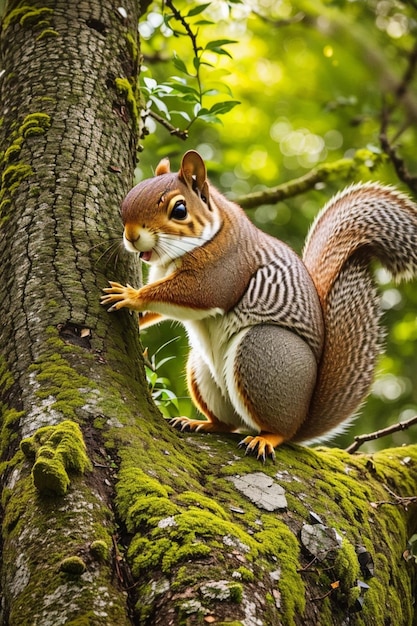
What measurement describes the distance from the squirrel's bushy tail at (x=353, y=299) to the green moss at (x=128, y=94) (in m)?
1.15

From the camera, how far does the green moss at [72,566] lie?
176 cm

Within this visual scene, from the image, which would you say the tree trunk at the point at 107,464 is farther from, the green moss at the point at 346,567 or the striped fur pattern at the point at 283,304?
the striped fur pattern at the point at 283,304

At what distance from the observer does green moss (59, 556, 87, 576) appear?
1.76 m

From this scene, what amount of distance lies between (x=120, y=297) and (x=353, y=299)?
127 cm

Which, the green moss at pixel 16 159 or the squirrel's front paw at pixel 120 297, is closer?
the squirrel's front paw at pixel 120 297

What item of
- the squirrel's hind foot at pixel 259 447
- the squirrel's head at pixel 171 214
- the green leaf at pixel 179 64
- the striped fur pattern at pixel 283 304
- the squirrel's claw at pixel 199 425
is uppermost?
the green leaf at pixel 179 64

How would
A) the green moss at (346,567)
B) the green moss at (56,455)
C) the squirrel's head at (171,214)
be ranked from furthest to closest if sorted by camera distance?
the squirrel's head at (171,214) → the green moss at (346,567) → the green moss at (56,455)

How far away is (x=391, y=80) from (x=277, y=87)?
24.5 feet

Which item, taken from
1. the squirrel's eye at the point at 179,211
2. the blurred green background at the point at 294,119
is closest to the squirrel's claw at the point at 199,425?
the blurred green background at the point at 294,119

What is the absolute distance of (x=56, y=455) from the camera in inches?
78.4

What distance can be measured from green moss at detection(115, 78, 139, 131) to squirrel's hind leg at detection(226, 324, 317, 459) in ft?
3.57

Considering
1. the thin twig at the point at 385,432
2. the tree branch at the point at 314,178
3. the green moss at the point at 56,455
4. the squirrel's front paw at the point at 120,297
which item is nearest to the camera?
the green moss at the point at 56,455

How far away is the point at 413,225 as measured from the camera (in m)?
3.54

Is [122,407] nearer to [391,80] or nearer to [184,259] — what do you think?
[184,259]
